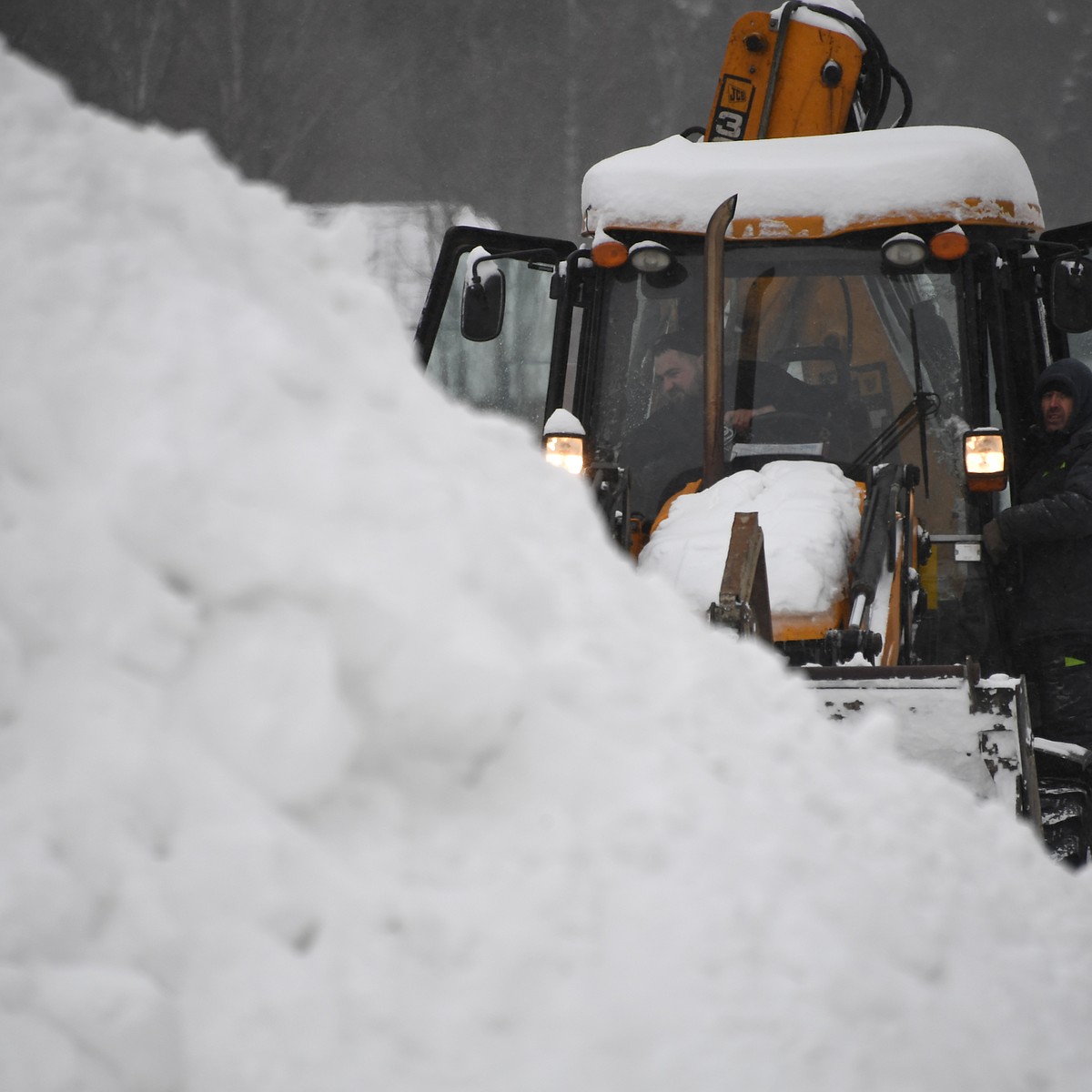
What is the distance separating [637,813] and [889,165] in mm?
3523

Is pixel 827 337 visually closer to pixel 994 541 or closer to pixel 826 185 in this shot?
pixel 826 185

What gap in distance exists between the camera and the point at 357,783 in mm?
1478

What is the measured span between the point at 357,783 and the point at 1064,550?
12.4ft

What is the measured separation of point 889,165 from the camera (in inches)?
172

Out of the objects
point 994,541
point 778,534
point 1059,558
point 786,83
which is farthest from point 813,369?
point 786,83

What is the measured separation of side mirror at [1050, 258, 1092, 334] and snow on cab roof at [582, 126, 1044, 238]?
26 centimetres

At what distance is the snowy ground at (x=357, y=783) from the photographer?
1.31 m

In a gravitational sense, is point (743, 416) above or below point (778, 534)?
above

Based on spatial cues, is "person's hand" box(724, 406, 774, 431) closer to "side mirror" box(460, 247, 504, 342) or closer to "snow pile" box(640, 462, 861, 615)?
"snow pile" box(640, 462, 861, 615)

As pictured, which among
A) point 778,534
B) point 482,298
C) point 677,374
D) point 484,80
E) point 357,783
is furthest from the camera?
point 484,80

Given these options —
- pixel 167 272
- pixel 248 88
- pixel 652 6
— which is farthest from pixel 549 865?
pixel 652 6

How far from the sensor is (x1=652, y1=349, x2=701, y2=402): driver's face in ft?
14.6

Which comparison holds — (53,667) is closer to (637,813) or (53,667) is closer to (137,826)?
(137,826)

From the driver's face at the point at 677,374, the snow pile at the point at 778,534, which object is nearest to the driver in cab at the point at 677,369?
the driver's face at the point at 677,374
